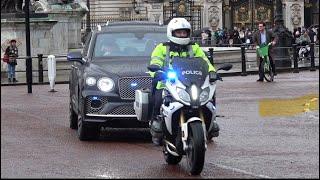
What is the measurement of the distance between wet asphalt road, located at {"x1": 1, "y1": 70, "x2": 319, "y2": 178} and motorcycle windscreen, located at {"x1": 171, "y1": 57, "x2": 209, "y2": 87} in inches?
40.9

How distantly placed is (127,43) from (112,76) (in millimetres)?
1340

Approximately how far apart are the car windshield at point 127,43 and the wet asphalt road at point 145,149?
1292 mm

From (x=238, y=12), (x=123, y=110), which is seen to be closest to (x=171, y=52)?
(x=123, y=110)

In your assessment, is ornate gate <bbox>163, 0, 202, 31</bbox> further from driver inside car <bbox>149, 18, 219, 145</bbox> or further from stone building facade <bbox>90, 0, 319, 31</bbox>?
driver inside car <bbox>149, 18, 219, 145</bbox>

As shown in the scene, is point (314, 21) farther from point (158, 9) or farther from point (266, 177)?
point (266, 177)

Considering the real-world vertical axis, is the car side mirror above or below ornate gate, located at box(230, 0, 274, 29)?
below

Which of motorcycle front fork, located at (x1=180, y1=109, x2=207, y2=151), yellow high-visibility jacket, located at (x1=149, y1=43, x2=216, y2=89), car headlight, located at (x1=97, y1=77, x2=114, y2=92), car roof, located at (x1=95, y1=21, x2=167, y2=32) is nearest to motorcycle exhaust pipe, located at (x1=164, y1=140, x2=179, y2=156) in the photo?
motorcycle front fork, located at (x1=180, y1=109, x2=207, y2=151)

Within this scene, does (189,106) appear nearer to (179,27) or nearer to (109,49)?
(179,27)

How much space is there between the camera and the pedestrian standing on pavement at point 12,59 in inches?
1144

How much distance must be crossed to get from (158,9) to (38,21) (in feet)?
129

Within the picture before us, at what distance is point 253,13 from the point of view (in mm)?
66125

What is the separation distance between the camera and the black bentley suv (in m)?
12.9

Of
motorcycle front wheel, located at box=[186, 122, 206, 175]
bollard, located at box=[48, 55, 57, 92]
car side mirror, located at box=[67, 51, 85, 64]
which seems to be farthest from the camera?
bollard, located at box=[48, 55, 57, 92]

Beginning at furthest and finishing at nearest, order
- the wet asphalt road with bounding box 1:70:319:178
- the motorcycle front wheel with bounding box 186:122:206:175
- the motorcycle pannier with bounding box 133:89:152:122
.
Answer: the motorcycle pannier with bounding box 133:89:152:122, the wet asphalt road with bounding box 1:70:319:178, the motorcycle front wheel with bounding box 186:122:206:175
